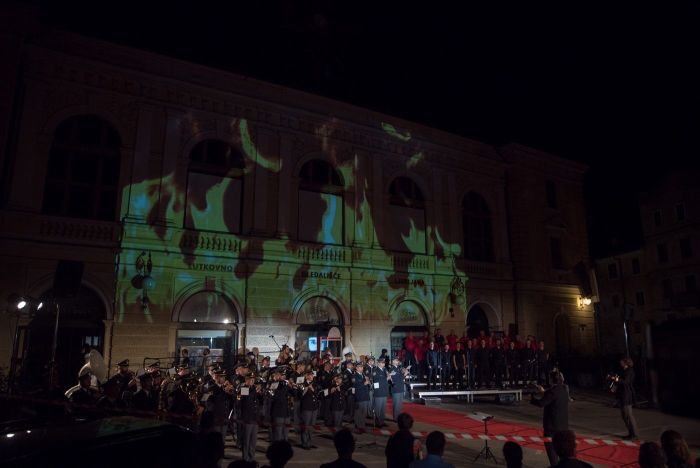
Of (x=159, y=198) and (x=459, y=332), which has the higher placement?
(x=159, y=198)

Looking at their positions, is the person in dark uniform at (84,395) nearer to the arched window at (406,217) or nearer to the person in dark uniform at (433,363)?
the person in dark uniform at (433,363)

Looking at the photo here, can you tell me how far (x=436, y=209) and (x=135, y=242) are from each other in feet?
48.7

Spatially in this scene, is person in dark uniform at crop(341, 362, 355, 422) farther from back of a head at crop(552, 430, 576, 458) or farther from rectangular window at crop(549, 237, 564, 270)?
rectangular window at crop(549, 237, 564, 270)

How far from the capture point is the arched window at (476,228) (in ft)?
88.7

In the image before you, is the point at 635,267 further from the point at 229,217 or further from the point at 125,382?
the point at 125,382

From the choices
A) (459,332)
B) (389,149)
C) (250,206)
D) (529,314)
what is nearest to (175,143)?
(250,206)

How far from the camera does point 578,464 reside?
5273mm

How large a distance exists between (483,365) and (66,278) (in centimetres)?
1539

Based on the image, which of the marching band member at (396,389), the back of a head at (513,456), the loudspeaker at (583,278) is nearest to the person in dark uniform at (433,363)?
the marching band member at (396,389)

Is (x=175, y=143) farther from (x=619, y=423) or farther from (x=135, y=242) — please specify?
(x=619, y=423)

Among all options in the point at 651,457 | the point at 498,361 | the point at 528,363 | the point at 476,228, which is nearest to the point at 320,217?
the point at 498,361

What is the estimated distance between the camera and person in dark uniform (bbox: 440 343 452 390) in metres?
19.5

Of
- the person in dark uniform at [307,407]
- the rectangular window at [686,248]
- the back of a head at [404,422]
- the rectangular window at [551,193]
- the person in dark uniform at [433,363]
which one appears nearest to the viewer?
the back of a head at [404,422]

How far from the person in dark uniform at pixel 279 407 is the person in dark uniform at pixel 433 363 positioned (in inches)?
347
